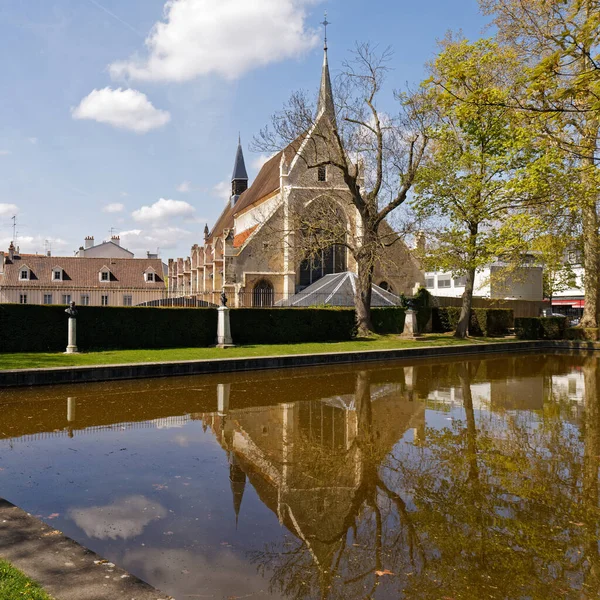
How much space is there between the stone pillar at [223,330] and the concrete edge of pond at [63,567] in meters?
15.6

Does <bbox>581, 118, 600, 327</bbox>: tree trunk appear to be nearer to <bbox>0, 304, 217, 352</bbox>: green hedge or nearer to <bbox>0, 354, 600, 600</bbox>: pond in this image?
<bbox>0, 354, 600, 600</bbox>: pond

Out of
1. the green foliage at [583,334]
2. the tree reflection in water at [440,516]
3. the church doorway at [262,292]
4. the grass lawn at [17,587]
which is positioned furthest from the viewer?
the church doorway at [262,292]

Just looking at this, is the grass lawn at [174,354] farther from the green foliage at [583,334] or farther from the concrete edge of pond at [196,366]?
the green foliage at [583,334]

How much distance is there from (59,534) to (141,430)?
4.18 m

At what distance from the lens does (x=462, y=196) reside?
23.9 meters

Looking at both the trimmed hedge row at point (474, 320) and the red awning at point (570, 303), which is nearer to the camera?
the trimmed hedge row at point (474, 320)

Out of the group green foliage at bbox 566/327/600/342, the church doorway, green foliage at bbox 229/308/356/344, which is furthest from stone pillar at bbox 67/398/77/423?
the church doorway

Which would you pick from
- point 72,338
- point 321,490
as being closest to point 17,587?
point 321,490

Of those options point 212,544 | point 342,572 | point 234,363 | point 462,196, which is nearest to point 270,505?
point 212,544

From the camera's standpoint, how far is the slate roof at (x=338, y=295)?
31156 mm

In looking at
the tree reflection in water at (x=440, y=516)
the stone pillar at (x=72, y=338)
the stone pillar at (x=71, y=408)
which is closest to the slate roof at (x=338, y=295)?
the stone pillar at (x=72, y=338)

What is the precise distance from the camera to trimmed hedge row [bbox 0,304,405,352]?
56.3 ft

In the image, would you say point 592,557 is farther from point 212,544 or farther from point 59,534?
point 59,534

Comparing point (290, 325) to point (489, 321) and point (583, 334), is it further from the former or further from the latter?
point (583, 334)
